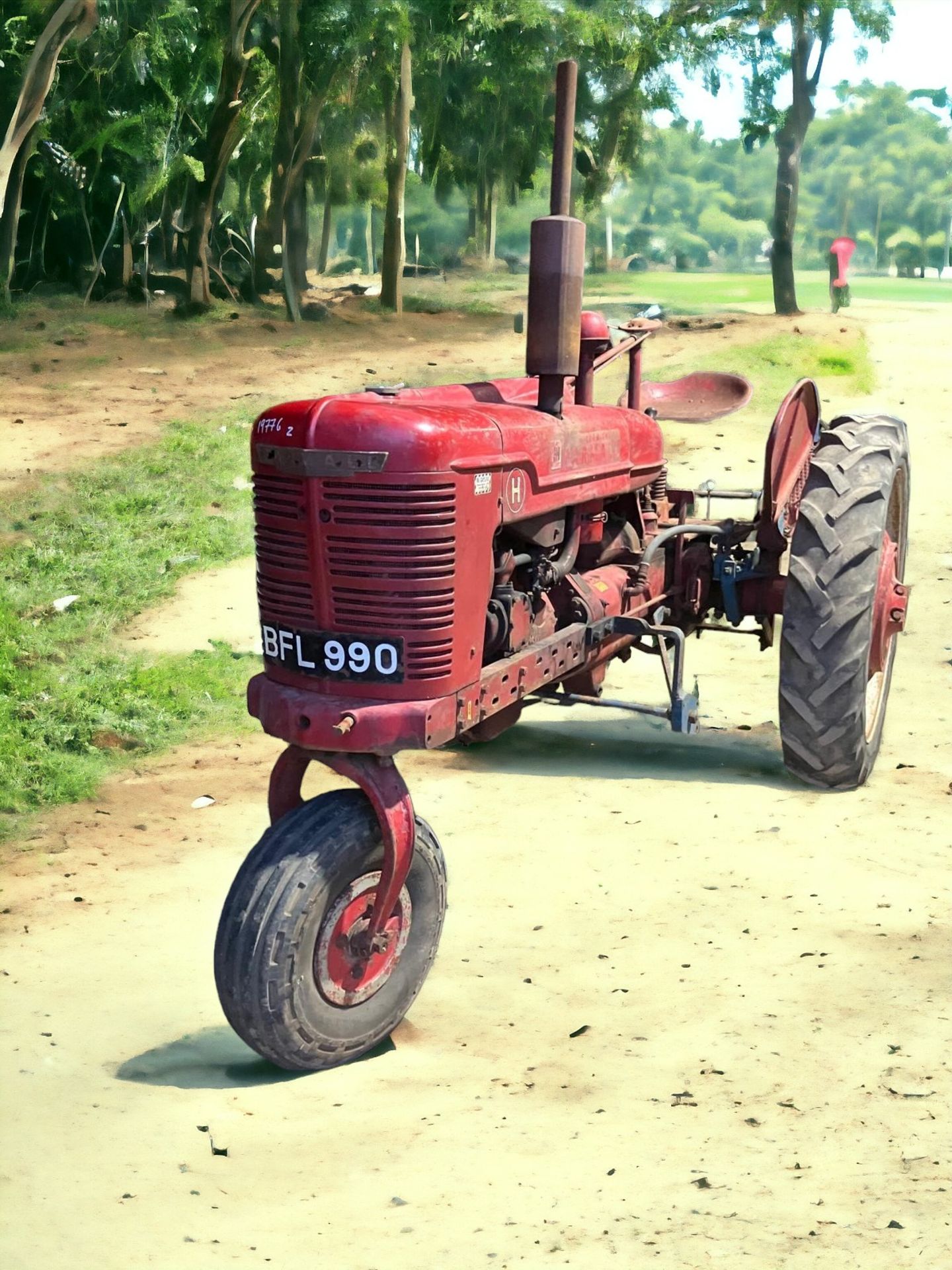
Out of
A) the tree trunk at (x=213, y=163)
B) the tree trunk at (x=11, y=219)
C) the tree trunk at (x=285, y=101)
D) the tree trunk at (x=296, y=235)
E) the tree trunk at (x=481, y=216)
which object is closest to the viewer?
the tree trunk at (x=11, y=219)

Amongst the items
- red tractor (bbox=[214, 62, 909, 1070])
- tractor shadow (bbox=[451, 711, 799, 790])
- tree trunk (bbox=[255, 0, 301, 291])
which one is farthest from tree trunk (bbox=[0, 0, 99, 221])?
red tractor (bbox=[214, 62, 909, 1070])

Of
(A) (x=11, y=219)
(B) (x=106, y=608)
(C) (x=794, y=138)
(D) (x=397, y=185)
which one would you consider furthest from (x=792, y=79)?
(B) (x=106, y=608)

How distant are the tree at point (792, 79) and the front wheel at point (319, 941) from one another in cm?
2039

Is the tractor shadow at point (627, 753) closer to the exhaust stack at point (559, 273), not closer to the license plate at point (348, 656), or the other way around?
the exhaust stack at point (559, 273)

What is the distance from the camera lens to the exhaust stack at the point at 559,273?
4.91 m

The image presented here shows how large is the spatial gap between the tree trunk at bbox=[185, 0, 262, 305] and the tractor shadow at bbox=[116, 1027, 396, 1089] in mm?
18425

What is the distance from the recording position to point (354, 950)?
13.8ft

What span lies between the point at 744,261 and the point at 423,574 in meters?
83.7

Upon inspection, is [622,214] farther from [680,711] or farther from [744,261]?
[680,711]

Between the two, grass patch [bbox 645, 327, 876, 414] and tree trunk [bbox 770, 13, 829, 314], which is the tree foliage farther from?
grass patch [bbox 645, 327, 876, 414]

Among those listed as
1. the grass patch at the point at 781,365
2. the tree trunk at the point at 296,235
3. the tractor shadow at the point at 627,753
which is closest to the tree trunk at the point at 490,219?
the tree trunk at the point at 296,235

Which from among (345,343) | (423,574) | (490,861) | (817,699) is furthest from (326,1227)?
(345,343)

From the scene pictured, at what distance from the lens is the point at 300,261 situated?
87.5ft

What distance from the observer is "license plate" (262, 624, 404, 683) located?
4.24m
